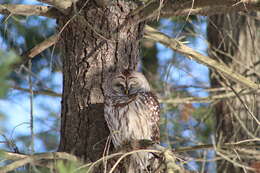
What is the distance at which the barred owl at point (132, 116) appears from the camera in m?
3.48

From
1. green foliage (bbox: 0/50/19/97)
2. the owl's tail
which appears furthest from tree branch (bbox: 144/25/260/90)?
green foliage (bbox: 0/50/19/97)

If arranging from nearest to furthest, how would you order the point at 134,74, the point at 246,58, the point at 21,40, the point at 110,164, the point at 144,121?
the point at 110,164 < the point at 144,121 < the point at 134,74 < the point at 21,40 < the point at 246,58

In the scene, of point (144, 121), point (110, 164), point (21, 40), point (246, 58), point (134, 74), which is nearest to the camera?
point (110, 164)

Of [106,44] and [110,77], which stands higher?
[106,44]

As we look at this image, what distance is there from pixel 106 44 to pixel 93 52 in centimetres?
12

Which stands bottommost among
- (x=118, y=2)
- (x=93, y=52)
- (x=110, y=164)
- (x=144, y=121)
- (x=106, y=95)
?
(x=110, y=164)

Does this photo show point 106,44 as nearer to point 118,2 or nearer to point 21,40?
point 118,2

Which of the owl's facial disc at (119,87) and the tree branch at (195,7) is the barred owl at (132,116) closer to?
the owl's facial disc at (119,87)

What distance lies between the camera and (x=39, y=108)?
→ 18.5 feet

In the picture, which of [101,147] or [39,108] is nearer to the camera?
[101,147]

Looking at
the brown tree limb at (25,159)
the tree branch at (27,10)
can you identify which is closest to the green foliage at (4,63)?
the brown tree limb at (25,159)

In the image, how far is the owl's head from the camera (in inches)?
147

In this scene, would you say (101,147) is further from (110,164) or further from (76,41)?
(76,41)

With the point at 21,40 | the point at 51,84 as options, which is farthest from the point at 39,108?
the point at 21,40
